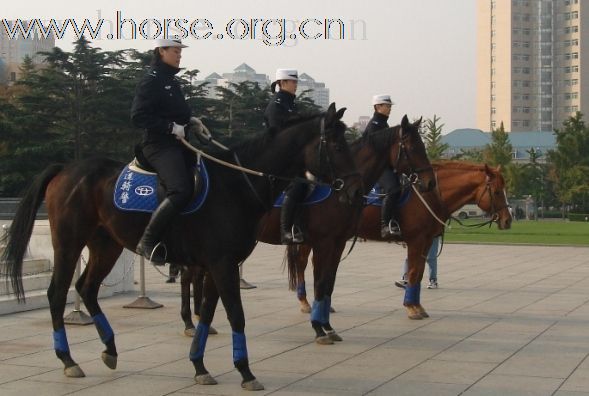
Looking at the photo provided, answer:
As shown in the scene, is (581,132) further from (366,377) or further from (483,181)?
(366,377)

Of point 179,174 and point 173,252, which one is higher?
point 179,174

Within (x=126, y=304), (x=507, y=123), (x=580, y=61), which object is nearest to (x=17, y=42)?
(x=507, y=123)

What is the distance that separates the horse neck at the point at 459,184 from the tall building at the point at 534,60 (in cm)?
15783

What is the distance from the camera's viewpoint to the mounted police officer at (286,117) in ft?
33.2

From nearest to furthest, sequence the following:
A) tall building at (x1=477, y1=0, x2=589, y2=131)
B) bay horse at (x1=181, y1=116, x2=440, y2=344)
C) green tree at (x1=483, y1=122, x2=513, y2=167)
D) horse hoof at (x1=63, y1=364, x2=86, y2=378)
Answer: horse hoof at (x1=63, y1=364, x2=86, y2=378) → bay horse at (x1=181, y1=116, x2=440, y2=344) → green tree at (x1=483, y1=122, x2=513, y2=167) → tall building at (x1=477, y1=0, x2=589, y2=131)

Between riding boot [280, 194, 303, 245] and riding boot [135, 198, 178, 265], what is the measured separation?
101 inches

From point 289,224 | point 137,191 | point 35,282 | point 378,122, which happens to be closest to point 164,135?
point 137,191

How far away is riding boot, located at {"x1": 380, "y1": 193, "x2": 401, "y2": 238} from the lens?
11828 mm

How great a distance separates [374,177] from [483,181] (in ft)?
8.78

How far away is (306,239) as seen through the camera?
10.3 metres

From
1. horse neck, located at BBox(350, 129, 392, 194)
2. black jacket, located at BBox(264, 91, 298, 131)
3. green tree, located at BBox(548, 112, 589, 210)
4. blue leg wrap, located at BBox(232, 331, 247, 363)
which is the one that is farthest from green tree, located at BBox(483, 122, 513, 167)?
blue leg wrap, located at BBox(232, 331, 247, 363)

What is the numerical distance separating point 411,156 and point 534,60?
536 ft

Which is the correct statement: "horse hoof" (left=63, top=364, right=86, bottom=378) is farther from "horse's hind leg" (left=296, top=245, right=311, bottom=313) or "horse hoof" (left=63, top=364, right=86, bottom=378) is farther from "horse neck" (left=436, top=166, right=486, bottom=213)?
"horse neck" (left=436, top=166, right=486, bottom=213)

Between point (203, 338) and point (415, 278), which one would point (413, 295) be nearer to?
point (415, 278)
